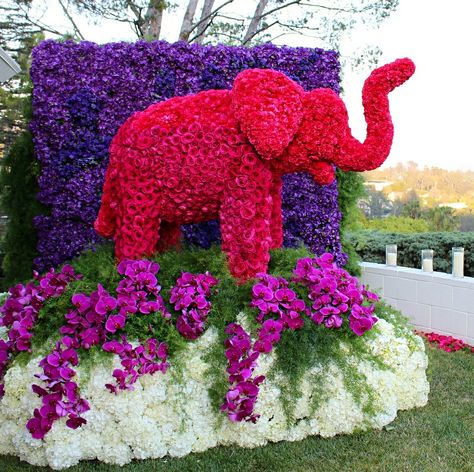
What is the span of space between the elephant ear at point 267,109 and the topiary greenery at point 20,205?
314 centimetres

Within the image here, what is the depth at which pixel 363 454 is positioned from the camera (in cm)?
355

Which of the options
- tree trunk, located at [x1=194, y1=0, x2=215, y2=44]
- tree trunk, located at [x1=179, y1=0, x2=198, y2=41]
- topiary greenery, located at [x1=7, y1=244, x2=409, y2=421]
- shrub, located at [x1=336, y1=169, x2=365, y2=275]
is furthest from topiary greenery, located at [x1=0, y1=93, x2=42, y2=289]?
tree trunk, located at [x1=194, y1=0, x2=215, y2=44]

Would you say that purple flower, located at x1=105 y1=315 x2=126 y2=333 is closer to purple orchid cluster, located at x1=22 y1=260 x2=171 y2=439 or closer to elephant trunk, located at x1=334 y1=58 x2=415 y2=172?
purple orchid cluster, located at x1=22 y1=260 x2=171 y2=439

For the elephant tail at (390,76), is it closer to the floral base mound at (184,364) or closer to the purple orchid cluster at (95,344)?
the floral base mound at (184,364)

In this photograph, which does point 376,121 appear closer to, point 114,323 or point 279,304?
point 279,304

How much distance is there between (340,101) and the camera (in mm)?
4238

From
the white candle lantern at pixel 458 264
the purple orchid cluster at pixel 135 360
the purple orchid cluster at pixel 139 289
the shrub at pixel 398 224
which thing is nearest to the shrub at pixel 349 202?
the white candle lantern at pixel 458 264

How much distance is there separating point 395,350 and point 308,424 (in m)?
0.80

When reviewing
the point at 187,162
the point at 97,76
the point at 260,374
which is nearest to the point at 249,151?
the point at 187,162

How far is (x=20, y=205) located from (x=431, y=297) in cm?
451

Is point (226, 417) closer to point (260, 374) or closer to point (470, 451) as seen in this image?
point (260, 374)

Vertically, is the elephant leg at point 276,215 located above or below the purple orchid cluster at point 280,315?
above

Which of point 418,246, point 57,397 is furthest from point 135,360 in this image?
point 418,246

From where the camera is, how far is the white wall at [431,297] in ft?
20.0
